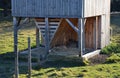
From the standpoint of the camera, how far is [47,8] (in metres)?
20.5

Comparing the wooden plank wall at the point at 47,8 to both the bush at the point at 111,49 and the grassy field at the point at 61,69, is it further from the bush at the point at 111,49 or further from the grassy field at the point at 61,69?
the bush at the point at 111,49

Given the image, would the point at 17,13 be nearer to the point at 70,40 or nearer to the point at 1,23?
the point at 70,40

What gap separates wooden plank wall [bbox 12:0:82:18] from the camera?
19.8m

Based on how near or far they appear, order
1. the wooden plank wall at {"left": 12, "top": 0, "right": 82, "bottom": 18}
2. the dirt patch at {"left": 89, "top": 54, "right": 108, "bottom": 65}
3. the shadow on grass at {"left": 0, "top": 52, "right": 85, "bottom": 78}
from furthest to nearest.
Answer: the wooden plank wall at {"left": 12, "top": 0, "right": 82, "bottom": 18} → the dirt patch at {"left": 89, "top": 54, "right": 108, "bottom": 65} → the shadow on grass at {"left": 0, "top": 52, "right": 85, "bottom": 78}

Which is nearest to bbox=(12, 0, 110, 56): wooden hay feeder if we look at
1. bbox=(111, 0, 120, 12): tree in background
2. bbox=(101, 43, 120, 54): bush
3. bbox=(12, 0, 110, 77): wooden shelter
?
bbox=(12, 0, 110, 77): wooden shelter

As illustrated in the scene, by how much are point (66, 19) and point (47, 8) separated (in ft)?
3.73

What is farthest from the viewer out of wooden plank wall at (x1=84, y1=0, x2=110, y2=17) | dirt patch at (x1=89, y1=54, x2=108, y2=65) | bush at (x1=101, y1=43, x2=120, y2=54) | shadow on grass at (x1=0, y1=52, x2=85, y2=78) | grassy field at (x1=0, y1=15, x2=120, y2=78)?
bush at (x1=101, y1=43, x2=120, y2=54)

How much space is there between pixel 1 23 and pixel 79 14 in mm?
19956

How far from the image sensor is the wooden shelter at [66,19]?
19.9m

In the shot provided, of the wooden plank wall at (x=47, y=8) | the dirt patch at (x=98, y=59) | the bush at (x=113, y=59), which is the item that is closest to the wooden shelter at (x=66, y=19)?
the wooden plank wall at (x=47, y=8)

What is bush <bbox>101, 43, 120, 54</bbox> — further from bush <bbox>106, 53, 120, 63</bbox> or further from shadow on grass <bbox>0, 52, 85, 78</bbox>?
shadow on grass <bbox>0, 52, 85, 78</bbox>

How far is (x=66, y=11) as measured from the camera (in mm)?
20016

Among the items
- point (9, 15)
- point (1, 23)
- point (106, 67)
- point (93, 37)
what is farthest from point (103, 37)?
point (9, 15)

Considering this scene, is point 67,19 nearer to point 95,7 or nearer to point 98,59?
point 95,7
